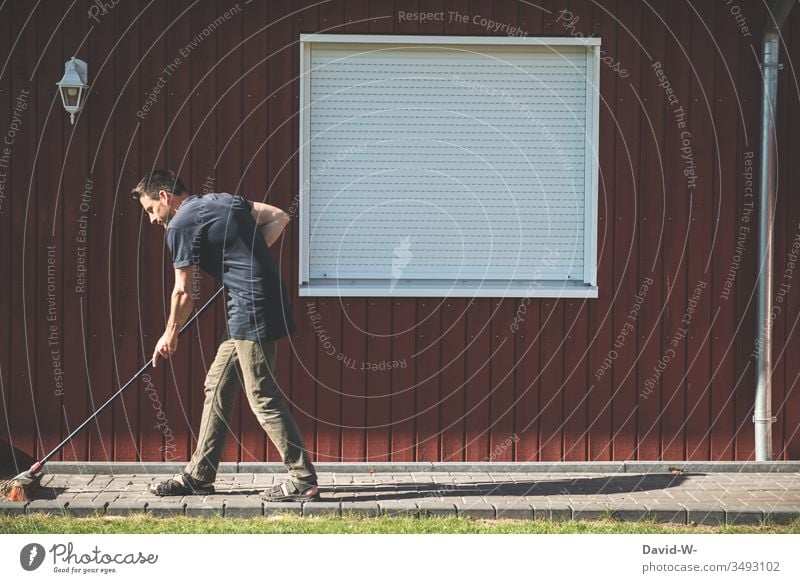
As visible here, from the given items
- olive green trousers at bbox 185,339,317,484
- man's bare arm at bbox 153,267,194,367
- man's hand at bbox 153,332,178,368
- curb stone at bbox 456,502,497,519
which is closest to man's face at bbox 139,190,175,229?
man's bare arm at bbox 153,267,194,367

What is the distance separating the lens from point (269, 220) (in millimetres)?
7754

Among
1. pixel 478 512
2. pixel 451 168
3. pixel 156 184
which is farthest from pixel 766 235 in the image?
pixel 156 184

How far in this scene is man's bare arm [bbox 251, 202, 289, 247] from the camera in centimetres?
773

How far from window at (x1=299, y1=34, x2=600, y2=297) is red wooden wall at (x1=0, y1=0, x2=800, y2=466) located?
0.15 meters

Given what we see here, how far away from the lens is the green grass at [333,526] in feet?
23.4

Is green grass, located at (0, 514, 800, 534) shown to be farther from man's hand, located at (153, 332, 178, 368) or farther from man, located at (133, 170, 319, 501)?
man's hand, located at (153, 332, 178, 368)

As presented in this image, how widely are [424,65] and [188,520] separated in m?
3.81

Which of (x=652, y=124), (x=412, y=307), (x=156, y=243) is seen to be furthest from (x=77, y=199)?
(x=652, y=124)

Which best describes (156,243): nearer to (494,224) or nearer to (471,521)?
(494,224)

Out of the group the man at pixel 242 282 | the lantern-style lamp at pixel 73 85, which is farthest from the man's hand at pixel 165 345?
the lantern-style lamp at pixel 73 85

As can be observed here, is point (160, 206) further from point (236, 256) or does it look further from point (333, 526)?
point (333, 526)

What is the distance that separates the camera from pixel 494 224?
9.16 metres

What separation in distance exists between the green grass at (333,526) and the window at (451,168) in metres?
2.11

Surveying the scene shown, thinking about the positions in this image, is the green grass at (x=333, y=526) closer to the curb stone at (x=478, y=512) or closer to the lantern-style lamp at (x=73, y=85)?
the curb stone at (x=478, y=512)
